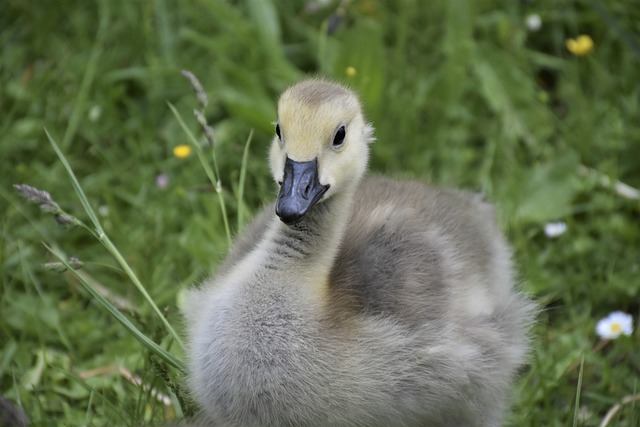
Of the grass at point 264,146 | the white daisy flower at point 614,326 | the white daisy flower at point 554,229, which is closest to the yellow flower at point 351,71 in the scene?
the grass at point 264,146

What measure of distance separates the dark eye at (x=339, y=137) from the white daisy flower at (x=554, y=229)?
1346 millimetres

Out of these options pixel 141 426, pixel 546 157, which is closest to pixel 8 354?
pixel 141 426

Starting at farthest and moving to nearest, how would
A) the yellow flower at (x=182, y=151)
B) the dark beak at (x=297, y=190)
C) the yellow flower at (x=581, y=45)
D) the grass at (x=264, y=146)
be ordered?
the yellow flower at (x=581, y=45), the yellow flower at (x=182, y=151), the grass at (x=264, y=146), the dark beak at (x=297, y=190)

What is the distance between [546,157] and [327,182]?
1.74 meters

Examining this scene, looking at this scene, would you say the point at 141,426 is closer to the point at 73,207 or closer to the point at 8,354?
the point at 8,354

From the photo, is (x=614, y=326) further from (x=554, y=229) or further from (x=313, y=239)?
(x=313, y=239)

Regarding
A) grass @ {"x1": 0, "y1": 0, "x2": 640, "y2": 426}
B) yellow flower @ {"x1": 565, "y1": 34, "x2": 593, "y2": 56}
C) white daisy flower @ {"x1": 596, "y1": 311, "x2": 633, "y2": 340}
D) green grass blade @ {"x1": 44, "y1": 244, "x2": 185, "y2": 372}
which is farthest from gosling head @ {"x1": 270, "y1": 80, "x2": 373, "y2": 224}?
yellow flower @ {"x1": 565, "y1": 34, "x2": 593, "y2": 56}


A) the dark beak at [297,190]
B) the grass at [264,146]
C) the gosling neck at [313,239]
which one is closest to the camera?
the dark beak at [297,190]

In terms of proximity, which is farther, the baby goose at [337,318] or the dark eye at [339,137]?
the dark eye at [339,137]

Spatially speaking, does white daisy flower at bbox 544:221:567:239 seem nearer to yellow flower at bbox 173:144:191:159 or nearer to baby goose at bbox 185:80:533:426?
baby goose at bbox 185:80:533:426

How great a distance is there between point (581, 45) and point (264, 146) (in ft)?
4.51

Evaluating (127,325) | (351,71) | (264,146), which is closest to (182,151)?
(264,146)

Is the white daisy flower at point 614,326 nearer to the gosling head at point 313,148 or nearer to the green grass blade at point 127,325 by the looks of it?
the gosling head at point 313,148

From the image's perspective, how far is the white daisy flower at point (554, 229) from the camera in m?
3.62
